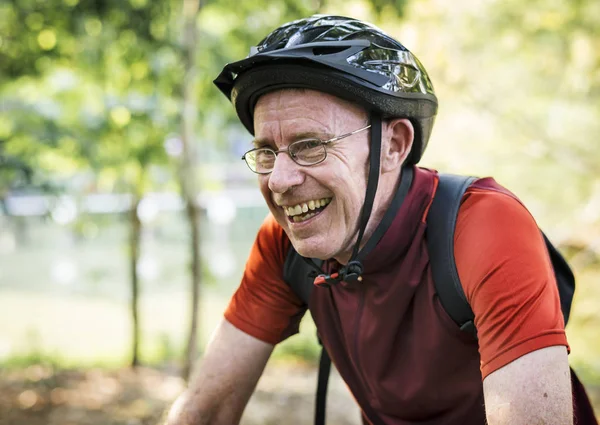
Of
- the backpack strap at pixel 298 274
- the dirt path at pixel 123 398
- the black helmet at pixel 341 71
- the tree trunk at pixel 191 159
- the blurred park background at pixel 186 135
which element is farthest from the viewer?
the dirt path at pixel 123 398

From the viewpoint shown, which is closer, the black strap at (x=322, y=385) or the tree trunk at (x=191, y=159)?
the black strap at (x=322, y=385)

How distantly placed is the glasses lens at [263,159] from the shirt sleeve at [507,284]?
0.61 metres

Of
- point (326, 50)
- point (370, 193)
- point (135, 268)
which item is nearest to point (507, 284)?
point (370, 193)

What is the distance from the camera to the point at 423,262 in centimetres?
181

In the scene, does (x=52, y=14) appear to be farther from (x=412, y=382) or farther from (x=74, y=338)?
(x=74, y=338)

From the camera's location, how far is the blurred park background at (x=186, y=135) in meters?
5.10

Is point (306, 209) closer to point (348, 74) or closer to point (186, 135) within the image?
point (348, 74)

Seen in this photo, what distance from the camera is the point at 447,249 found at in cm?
174

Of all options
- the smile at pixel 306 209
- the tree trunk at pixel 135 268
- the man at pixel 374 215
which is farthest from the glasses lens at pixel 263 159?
the tree trunk at pixel 135 268

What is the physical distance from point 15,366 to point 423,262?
6.82m

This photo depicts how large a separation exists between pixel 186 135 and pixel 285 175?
3.88 metres

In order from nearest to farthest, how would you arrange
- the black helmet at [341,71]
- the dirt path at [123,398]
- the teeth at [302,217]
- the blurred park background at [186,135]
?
the black helmet at [341,71]
the teeth at [302,217]
the blurred park background at [186,135]
the dirt path at [123,398]

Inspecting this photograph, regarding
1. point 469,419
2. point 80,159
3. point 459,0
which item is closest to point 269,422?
point 80,159

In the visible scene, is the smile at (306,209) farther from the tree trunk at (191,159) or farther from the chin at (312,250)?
the tree trunk at (191,159)
